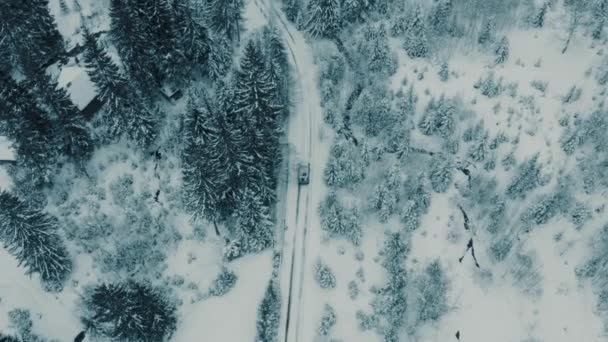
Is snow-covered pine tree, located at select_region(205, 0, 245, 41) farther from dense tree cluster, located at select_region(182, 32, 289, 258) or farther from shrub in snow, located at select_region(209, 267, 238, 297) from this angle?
shrub in snow, located at select_region(209, 267, 238, 297)

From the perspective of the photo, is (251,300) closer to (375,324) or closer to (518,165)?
(375,324)

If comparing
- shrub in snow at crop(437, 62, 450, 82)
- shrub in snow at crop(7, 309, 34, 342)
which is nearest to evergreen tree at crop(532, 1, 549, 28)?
shrub in snow at crop(437, 62, 450, 82)

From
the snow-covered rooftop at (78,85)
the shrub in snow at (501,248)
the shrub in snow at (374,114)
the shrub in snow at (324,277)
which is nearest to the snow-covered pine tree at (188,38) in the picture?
the snow-covered rooftop at (78,85)

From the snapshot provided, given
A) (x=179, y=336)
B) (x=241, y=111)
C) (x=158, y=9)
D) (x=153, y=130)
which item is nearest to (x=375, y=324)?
(x=179, y=336)

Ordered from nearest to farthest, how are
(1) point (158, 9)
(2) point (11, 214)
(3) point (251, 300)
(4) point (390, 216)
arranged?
(2) point (11, 214) < (3) point (251, 300) < (4) point (390, 216) < (1) point (158, 9)

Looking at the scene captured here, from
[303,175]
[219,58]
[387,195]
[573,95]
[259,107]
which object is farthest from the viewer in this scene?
[219,58]

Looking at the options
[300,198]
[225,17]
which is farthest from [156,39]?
[300,198]

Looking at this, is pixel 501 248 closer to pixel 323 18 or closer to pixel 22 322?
pixel 323 18
